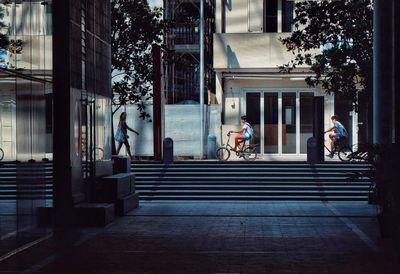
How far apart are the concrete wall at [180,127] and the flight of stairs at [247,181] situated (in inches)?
200

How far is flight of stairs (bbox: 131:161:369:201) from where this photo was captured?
20.8m

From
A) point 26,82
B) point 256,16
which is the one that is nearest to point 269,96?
point 256,16

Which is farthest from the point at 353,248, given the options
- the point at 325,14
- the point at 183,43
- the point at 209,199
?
the point at 183,43

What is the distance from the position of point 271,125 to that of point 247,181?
9521mm

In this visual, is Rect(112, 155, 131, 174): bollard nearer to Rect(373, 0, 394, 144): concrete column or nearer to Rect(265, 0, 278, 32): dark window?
Rect(373, 0, 394, 144): concrete column

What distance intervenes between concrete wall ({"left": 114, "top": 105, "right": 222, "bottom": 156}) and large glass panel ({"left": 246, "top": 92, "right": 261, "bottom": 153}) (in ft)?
5.45

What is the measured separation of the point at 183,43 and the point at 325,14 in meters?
22.5

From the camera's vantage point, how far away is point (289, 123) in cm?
3156

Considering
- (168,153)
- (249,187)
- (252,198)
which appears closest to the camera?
(252,198)

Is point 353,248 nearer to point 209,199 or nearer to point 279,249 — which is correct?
point 279,249

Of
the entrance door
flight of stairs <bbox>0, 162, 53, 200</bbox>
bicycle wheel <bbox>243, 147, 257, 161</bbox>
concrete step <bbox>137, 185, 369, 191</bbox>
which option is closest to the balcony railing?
the entrance door

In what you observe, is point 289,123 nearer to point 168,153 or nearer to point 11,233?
point 168,153

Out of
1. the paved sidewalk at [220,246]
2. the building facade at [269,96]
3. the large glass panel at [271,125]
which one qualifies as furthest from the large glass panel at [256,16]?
the paved sidewalk at [220,246]

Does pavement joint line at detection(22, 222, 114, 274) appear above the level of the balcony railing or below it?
below
